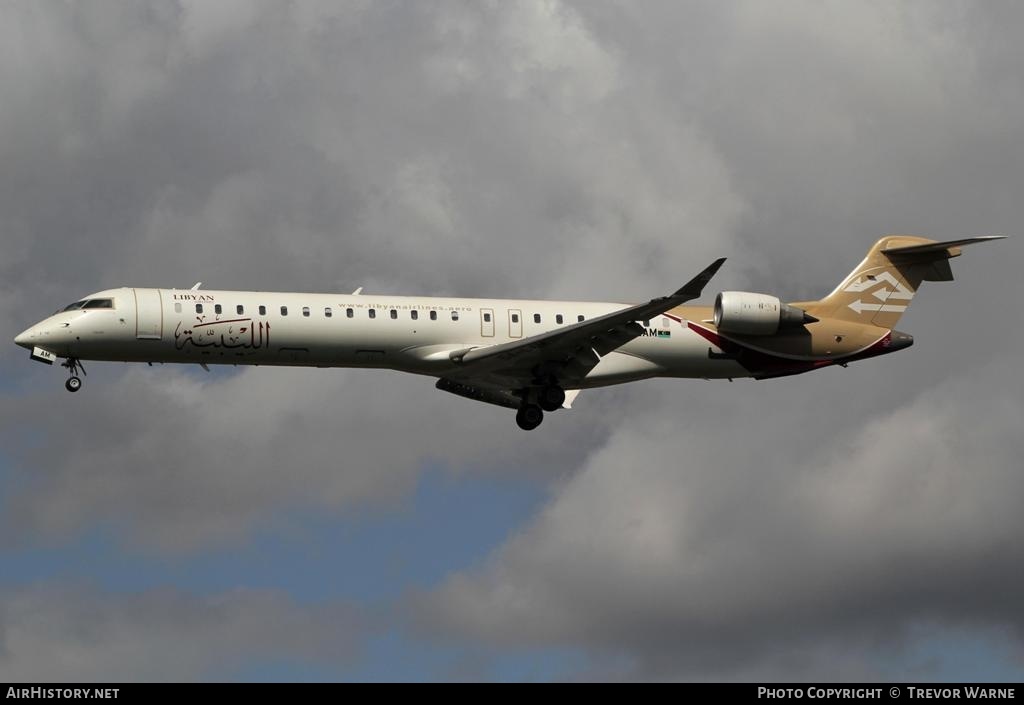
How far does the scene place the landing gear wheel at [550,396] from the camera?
49469 millimetres

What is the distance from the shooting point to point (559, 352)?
47.8m

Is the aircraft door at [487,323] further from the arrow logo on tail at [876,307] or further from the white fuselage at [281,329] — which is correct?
the arrow logo on tail at [876,307]

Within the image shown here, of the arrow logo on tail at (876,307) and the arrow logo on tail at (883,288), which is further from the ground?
the arrow logo on tail at (883,288)

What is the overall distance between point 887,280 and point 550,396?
11.2m

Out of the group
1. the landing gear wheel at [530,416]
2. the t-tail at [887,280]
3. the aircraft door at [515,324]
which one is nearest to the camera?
the aircraft door at [515,324]

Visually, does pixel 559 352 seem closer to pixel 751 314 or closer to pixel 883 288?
pixel 751 314

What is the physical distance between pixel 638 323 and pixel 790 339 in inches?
233

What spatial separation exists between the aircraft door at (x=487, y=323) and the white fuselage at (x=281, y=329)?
0.03m

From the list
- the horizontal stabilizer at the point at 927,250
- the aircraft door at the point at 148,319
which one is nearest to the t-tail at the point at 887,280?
the horizontal stabilizer at the point at 927,250
